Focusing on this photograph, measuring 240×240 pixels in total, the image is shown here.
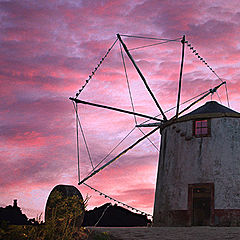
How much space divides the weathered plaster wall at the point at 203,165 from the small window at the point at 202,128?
0.69 feet

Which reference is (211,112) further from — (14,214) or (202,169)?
(14,214)

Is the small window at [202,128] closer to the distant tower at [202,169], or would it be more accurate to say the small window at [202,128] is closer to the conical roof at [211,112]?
the distant tower at [202,169]

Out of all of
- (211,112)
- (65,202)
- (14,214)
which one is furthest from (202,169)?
(14,214)

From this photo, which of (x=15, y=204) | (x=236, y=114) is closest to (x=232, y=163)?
(x=236, y=114)

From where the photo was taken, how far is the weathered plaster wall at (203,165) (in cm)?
1892

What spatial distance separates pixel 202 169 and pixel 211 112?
10.4 ft

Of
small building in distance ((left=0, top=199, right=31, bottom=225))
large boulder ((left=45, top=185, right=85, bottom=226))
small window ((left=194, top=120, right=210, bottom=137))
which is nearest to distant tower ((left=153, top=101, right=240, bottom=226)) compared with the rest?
small window ((left=194, top=120, right=210, bottom=137))

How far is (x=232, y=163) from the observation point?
19.3 metres

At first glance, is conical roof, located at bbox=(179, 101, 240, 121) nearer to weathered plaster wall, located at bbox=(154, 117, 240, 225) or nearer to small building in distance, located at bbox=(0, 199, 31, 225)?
weathered plaster wall, located at bbox=(154, 117, 240, 225)

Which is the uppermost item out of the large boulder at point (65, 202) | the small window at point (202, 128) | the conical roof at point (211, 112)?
the conical roof at point (211, 112)

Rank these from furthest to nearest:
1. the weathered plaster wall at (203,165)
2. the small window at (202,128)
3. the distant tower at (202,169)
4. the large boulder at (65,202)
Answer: the small window at (202,128)
the weathered plaster wall at (203,165)
the distant tower at (202,169)
the large boulder at (65,202)

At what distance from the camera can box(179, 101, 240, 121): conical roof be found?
20.3 meters

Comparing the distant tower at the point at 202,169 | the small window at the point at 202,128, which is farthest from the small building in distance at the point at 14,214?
the small window at the point at 202,128

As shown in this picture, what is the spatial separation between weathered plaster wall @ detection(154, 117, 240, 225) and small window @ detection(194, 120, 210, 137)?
0.21 meters
